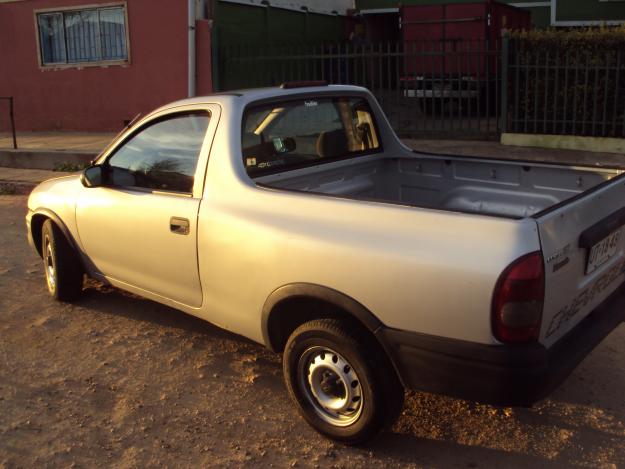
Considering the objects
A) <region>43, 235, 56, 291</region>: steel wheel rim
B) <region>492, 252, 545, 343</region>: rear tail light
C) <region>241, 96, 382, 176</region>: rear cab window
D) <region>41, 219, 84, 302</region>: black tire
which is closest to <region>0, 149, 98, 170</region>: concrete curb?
<region>43, 235, 56, 291</region>: steel wheel rim

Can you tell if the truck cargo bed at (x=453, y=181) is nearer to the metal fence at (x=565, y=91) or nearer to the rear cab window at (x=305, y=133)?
the rear cab window at (x=305, y=133)

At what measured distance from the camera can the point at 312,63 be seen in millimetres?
13977

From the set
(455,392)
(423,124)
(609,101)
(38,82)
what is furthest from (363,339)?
(38,82)

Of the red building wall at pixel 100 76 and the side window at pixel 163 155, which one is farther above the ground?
the red building wall at pixel 100 76

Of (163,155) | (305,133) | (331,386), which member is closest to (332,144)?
(305,133)

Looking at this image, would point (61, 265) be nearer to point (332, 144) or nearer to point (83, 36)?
point (332, 144)

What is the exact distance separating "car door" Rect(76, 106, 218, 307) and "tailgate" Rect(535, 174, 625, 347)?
73.3 inches

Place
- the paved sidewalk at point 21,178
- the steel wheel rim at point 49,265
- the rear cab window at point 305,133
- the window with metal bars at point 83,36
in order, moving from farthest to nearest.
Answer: the window with metal bars at point 83,36 < the paved sidewalk at point 21,178 < the steel wheel rim at point 49,265 < the rear cab window at point 305,133

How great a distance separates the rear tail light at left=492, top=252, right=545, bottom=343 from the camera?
104 inches

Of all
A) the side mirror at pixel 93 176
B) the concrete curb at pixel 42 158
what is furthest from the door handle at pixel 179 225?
the concrete curb at pixel 42 158

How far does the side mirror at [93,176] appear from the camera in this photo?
4391mm

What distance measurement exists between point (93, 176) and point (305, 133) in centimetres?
137

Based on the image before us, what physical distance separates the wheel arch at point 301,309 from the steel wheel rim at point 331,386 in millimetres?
198

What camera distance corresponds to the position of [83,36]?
15.0 meters
